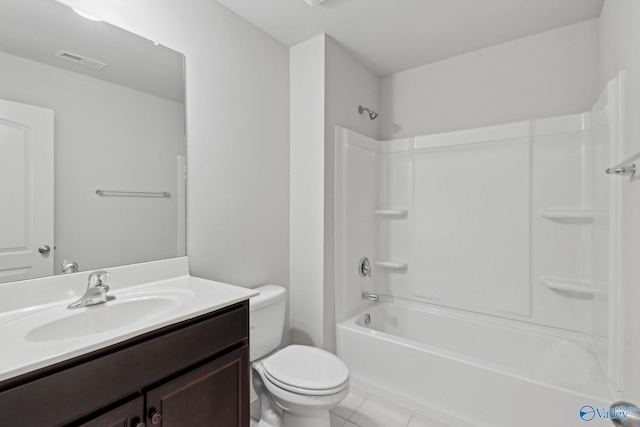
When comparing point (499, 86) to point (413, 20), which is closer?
point (413, 20)

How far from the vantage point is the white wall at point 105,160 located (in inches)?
47.4

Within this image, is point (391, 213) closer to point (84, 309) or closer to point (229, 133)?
point (229, 133)

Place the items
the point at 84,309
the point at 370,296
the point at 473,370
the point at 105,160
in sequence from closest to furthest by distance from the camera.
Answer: the point at 84,309, the point at 105,160, the point at 473,370, the point at 370,296

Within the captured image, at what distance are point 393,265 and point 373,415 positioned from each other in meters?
1.09

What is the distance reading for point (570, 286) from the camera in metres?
1.92

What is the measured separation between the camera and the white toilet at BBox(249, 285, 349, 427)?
56.6 inches

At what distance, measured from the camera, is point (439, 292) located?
243 centimetres

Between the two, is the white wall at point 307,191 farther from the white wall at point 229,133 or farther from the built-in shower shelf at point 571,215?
the built-in shower shelf at point 571,215

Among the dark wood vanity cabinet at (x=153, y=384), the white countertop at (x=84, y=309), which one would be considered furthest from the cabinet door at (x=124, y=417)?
the white countertop at (x=84, y=309)

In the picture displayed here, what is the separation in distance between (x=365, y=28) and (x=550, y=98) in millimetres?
1338

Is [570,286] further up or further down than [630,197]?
further down

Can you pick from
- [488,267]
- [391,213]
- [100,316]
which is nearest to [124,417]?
[100,316]

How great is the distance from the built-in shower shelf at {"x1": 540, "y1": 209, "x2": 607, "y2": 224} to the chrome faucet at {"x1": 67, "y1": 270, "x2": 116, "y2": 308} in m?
2.45

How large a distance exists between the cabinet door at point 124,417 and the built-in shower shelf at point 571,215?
7.71ft
